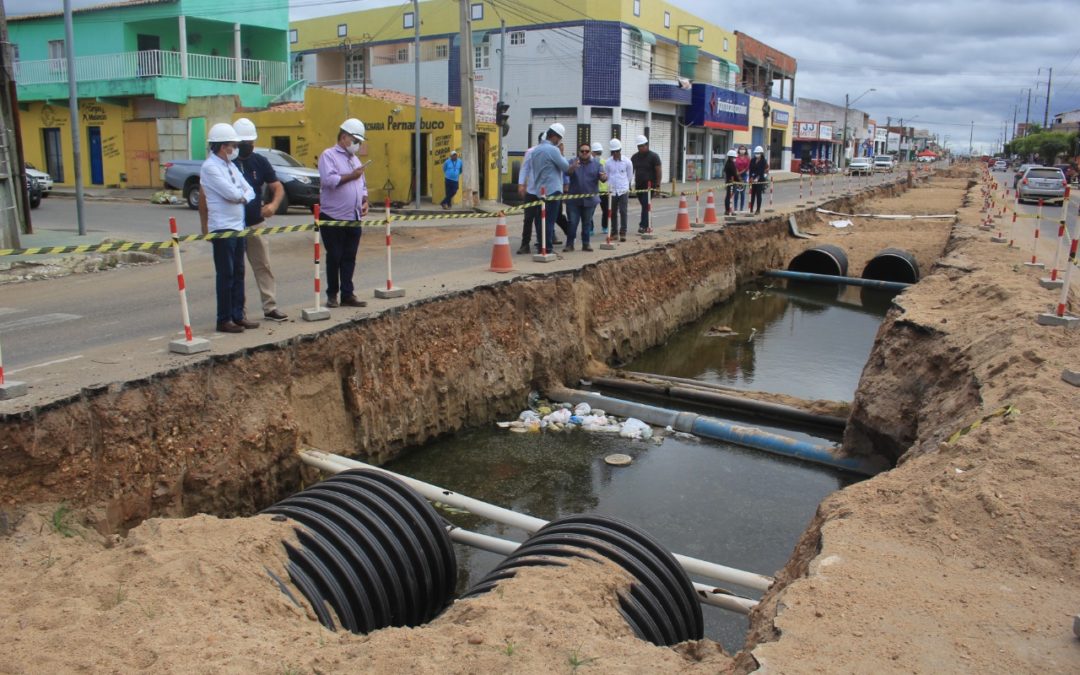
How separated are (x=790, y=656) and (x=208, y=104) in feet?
97.6

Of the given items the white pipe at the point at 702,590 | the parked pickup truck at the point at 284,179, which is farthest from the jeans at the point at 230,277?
the parked pickup truck at the point at 284,179

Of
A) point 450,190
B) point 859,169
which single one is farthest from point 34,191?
point 859,169

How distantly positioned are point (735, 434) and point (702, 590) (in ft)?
11.3

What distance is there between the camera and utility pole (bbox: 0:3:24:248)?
11.7m

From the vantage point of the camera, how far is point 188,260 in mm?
12484

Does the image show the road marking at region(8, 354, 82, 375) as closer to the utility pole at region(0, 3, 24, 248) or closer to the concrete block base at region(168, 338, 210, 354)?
the concrete block base at region(168, 338, 210, 354)

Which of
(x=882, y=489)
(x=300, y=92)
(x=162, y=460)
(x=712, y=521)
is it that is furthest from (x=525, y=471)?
(x=300, y=92)

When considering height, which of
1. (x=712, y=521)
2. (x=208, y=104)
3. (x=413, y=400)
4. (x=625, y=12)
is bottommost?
(x=712, y=521)

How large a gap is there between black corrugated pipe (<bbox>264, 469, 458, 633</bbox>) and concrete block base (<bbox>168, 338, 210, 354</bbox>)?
1807 mm

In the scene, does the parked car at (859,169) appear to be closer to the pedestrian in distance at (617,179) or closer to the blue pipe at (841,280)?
the blue pipe at (841,280)

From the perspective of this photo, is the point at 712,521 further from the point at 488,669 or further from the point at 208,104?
the point at 208,104

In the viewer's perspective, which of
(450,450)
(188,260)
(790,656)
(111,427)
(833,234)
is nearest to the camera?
(790,656)

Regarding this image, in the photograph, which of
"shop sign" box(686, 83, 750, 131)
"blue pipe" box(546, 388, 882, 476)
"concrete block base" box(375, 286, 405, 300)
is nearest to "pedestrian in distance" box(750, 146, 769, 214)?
"blue pipe" box(546, 388, 882, 476)

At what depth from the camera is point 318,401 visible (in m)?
6.92
